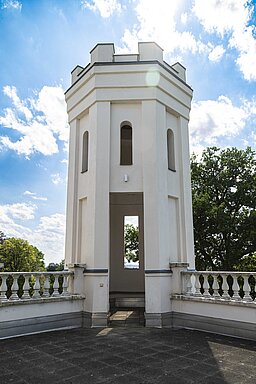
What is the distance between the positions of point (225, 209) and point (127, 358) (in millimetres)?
12129

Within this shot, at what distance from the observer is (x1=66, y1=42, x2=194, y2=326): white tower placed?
24.2 feet

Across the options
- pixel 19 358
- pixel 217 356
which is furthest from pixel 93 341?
pixel 217 356

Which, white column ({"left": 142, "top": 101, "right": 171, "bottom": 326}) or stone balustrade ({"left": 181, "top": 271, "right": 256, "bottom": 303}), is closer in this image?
stone balustrade ({"left": 181, "top": 271, "right": 256, "bottom": 303})

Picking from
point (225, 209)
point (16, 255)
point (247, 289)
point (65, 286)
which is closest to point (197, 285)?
point (247, 289)

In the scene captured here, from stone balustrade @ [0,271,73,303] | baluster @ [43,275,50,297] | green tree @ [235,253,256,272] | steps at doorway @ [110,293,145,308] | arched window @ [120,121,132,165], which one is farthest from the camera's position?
green tree @ [235,253,256,272]

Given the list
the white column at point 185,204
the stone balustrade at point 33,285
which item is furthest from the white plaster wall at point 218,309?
the stone balustrade at point 33,285

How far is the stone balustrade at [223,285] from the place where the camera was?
6.11 meters

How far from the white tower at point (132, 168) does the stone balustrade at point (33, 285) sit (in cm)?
44

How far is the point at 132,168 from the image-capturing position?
322 inches

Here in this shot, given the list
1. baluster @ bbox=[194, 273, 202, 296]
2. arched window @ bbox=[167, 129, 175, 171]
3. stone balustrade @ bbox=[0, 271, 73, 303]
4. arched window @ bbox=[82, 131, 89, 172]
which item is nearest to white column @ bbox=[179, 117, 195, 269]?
arched window @ bbox=[167, 129, 175, 171]

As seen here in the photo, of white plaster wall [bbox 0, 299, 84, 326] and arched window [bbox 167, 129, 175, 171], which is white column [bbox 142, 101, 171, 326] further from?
white plaster wall [bbox 0, 299, 84, 326]

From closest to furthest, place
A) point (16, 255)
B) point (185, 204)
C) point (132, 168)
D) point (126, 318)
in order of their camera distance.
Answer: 1. point (126, 318)
2. point (132, 168)
3. point (185, 204)
4. point (16, 255)

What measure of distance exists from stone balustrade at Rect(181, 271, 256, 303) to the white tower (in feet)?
1.19

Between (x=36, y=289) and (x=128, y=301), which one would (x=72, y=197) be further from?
(x=128, y=301)
